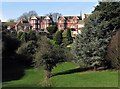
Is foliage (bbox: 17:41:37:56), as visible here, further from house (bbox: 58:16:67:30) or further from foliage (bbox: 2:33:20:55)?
house (bbox: 58:16:67:30)

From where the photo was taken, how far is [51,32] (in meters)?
72.4

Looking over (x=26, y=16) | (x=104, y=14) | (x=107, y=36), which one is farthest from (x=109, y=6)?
(x=26, y=16)

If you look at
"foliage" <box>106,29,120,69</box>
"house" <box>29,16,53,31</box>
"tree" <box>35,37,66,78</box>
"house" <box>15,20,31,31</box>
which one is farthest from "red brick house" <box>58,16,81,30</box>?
"foliage" <box>106,29,120,69</box>

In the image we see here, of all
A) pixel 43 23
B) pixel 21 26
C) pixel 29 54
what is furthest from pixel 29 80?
pixel 43 23

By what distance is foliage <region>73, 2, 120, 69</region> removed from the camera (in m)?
26.4

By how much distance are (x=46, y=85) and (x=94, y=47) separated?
578 centimetres

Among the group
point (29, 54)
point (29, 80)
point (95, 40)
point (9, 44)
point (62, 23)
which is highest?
point (62, 23)

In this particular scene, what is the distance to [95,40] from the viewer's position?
26578mm

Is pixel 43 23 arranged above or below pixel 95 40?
above

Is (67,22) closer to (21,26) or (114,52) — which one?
(21,26)

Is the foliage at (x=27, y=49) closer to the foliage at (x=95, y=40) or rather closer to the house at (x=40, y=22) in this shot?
the foliage at (x=95, y=40)

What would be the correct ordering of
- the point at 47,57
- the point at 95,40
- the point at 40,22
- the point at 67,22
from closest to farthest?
1. the point at 47,57
2. the point at 95,40
3. the point at 67,22
4. the point at 40,22

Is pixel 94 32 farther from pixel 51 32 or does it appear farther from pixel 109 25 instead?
pixel 51 32

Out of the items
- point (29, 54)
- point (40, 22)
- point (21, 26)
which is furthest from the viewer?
point (40, 22)
